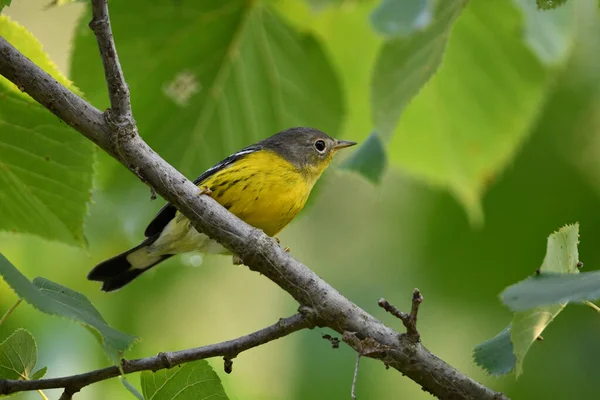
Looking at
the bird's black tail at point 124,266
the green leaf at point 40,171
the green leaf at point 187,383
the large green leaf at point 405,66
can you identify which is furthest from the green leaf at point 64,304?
the bird's black tail at point 124,266

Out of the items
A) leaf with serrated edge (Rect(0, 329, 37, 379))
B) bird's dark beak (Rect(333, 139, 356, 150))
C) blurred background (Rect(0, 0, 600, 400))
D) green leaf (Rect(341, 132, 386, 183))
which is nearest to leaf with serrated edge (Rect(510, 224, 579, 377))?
blurred background (Rect(0, 0, 600, 400))

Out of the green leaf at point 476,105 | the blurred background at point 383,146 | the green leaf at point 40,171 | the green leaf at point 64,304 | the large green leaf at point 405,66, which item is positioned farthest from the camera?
the green leaf at point 476,105

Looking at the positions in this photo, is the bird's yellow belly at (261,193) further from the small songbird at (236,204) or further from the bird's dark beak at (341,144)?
the bird's dark beak at (341,144)

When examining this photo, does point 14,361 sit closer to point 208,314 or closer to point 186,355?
point 186,355

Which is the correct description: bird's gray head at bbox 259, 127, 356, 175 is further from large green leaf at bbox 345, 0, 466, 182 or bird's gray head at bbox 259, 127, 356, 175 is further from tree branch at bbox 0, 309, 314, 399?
tree branch at bbox 0, 309, 314, 399

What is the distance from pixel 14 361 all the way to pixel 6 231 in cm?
57

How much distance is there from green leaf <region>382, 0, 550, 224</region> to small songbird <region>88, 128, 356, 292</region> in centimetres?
55

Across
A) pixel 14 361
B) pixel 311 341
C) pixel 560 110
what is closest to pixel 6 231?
pixel 14 361

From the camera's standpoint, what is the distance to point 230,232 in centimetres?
Answer: 236

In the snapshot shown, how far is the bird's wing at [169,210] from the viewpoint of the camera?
3.85 m

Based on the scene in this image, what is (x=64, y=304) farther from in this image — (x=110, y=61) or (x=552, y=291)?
(x=552, y=291)

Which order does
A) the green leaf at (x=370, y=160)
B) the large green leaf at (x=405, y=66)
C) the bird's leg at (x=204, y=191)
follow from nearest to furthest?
the bird's leg at (x=204, y=191) → the large green leaf at (x=405, y=66) → the green leaf at (x=370, y=160)

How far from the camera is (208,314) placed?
7605mm

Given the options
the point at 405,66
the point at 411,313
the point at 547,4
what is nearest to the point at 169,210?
the point at 405,66
